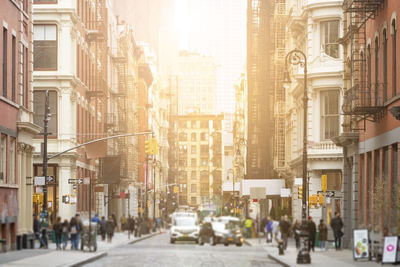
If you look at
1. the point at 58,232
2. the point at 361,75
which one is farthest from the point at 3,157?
the point at 361,75

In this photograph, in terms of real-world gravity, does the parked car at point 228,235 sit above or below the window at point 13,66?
below

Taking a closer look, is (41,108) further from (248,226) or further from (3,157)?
(3,157)

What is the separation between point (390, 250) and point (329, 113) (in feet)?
98.8

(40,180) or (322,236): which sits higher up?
(40,180)

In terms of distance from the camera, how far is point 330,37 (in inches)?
2106

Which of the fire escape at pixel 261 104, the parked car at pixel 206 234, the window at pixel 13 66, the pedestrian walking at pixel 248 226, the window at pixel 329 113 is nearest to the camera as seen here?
the window at pixel 13 66

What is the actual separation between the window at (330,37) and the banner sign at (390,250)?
30216mm

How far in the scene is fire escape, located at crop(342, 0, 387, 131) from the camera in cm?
3384

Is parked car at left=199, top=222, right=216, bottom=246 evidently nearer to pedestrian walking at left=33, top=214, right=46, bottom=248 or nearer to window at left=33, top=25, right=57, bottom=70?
pedestrian walking at left=33, top=214, right=46, bottom=248

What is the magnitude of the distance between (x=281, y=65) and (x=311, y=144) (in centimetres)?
1915

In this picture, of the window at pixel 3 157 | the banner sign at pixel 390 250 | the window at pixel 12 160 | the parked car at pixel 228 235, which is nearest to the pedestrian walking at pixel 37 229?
the window at pixel 12 160

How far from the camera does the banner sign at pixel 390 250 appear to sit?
78.5 ft

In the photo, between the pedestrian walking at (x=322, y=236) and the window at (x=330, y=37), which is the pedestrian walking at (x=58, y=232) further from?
the window at (x=330, y=37)

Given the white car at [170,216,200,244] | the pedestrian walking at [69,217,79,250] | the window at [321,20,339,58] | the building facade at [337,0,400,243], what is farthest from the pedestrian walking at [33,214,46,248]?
the window at [321,20,339,58]
